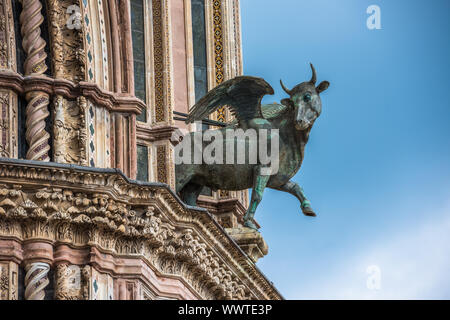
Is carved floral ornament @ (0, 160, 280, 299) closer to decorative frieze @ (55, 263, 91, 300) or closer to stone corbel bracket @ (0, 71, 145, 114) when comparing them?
A: decorative frieze @ (55, 263, 91, 300)

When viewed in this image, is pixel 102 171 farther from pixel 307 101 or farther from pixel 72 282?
pixel 307 101

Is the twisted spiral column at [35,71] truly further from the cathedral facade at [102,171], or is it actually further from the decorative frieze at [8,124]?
the decorative frieze at [8,124]

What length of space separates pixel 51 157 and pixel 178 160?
2.69 m

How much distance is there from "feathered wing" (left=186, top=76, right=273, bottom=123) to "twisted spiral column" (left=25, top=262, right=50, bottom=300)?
5.15 meters

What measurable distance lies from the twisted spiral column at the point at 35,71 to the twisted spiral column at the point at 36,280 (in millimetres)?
2266

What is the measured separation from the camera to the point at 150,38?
97.5 feet

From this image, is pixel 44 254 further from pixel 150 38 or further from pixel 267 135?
pixel 150 38

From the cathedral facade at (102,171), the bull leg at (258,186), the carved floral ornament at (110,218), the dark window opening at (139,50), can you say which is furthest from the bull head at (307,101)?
the dark window opening at (139,50)

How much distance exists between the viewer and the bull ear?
2622 cm

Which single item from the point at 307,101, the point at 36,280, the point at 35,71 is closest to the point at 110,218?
the point at 36,280

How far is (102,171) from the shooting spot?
23.3m

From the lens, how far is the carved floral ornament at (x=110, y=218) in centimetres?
2289

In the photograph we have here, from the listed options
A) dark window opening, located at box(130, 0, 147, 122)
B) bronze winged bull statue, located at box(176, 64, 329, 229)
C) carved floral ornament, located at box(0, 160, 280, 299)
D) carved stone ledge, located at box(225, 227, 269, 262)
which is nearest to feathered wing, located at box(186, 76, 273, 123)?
bronze winged bull statue, located at box(176, 64, 329, 229)
